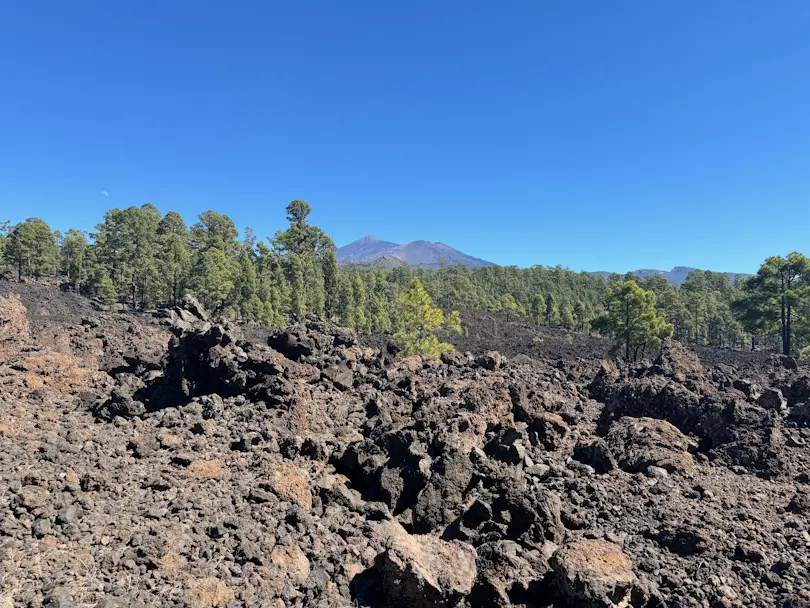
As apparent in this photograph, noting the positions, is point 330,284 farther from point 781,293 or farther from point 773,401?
point 773,401

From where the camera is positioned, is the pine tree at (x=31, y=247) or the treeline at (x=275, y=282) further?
the pine tree at (x=31, y=247)

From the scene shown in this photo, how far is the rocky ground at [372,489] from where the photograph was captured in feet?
21.5

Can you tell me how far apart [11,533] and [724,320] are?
79.0 m

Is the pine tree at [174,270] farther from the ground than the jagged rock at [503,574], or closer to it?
farther from the ground

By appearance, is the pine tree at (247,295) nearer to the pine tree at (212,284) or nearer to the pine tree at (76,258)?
the pine tree at (212,284)

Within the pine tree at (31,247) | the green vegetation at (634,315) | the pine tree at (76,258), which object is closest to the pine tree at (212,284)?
the pine tree at (76,258)

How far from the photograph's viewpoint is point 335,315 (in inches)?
2111

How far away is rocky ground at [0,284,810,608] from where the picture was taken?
657cm

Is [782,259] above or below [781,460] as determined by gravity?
above

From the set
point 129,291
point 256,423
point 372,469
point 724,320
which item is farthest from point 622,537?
point 724,320

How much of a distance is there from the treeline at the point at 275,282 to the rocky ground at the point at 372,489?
25444mm

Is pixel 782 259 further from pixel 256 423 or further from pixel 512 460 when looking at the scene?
pixel 256 423

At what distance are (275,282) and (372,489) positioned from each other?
1617 inches

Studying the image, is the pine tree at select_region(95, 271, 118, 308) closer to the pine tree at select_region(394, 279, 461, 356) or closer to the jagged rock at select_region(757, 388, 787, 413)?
the pine tree at select_region(394, 279, 461, 356)
